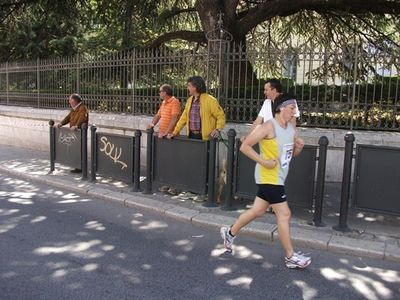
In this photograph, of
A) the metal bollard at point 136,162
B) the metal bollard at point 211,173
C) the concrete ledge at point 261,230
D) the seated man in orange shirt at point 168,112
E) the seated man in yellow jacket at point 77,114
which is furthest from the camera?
the seated man in yellow jacket at point 77,114

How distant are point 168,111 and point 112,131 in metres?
3.39

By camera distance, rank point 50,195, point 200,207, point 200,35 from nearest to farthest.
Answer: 1. point 200,207
2. point 50,195
3. point 200,35

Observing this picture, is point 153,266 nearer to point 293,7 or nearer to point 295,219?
point 295,219

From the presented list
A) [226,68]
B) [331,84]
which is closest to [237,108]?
[226,68]

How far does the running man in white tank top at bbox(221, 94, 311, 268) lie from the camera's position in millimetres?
4406

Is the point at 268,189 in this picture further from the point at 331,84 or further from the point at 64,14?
the point at 64,14

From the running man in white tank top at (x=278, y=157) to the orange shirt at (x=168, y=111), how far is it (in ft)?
10.9

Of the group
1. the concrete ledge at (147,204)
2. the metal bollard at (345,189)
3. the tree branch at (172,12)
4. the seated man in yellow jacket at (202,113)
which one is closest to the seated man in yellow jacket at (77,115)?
the concrete ledge at (147,204)

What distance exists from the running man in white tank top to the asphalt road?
0.36 m

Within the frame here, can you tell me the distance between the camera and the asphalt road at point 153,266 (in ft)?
13.2

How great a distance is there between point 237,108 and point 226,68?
76 cm

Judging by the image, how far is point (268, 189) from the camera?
14.9ft

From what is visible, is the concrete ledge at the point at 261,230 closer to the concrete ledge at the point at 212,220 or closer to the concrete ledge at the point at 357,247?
the concrete ledge at the point at 212,220

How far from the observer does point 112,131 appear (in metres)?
10.8
